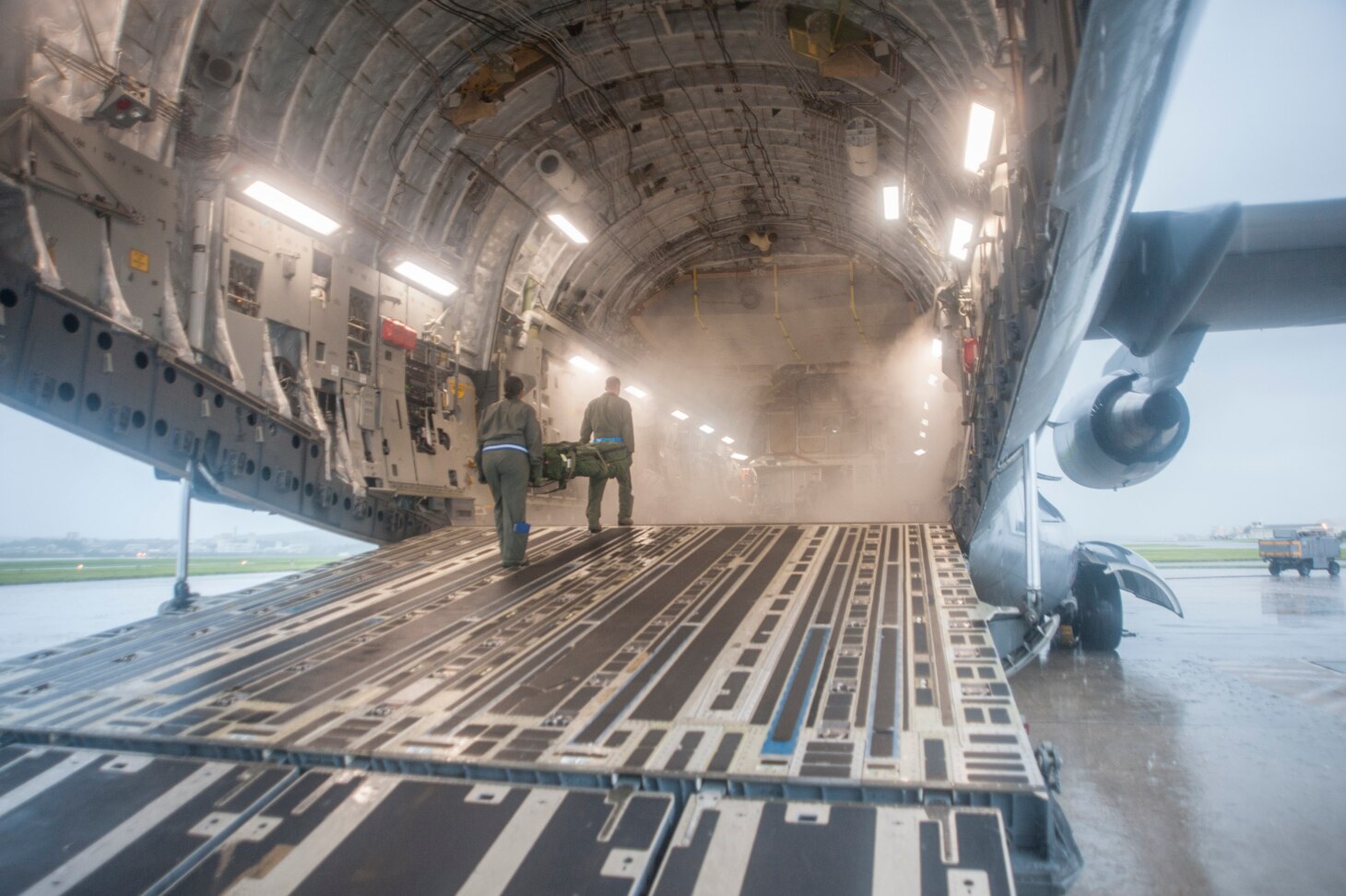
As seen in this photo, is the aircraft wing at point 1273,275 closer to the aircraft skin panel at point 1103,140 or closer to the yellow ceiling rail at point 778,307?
the aircraft skin panel at point 1103,140

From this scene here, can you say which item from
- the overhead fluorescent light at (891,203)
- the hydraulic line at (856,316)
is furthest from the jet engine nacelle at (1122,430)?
the hydraulic line at (856,316)

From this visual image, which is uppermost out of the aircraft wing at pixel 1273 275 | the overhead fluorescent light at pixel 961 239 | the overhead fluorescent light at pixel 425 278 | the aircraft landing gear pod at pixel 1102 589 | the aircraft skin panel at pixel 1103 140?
the overhead fluorescent light at pixel 961 239

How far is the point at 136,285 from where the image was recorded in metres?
6.67

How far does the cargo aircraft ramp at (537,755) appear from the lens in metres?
2.67

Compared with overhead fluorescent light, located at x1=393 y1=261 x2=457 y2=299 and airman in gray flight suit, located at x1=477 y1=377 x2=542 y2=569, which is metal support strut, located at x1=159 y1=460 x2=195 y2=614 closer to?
airman in gray flight suit, located at x1=477 y1=377 x2=542 y2=569

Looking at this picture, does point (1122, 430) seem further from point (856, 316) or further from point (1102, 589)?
point (856, 316)

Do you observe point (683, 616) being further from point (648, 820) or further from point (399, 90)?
point (399, 90)

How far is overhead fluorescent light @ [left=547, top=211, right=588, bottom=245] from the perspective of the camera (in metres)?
12.4

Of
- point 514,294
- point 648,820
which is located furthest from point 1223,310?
point 514,294

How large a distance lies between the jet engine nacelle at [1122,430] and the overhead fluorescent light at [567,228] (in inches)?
302

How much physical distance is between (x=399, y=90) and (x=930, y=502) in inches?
623

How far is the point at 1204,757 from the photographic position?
6543 millimetres

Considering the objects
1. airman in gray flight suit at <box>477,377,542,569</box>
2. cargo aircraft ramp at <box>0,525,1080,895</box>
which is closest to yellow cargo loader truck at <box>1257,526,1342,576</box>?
cargo aircraft ramp at <box>0,525,1080,895</box>

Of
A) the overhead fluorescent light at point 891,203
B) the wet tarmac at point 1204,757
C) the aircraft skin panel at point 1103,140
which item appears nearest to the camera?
the aircraft skin panel at point 1103,140
